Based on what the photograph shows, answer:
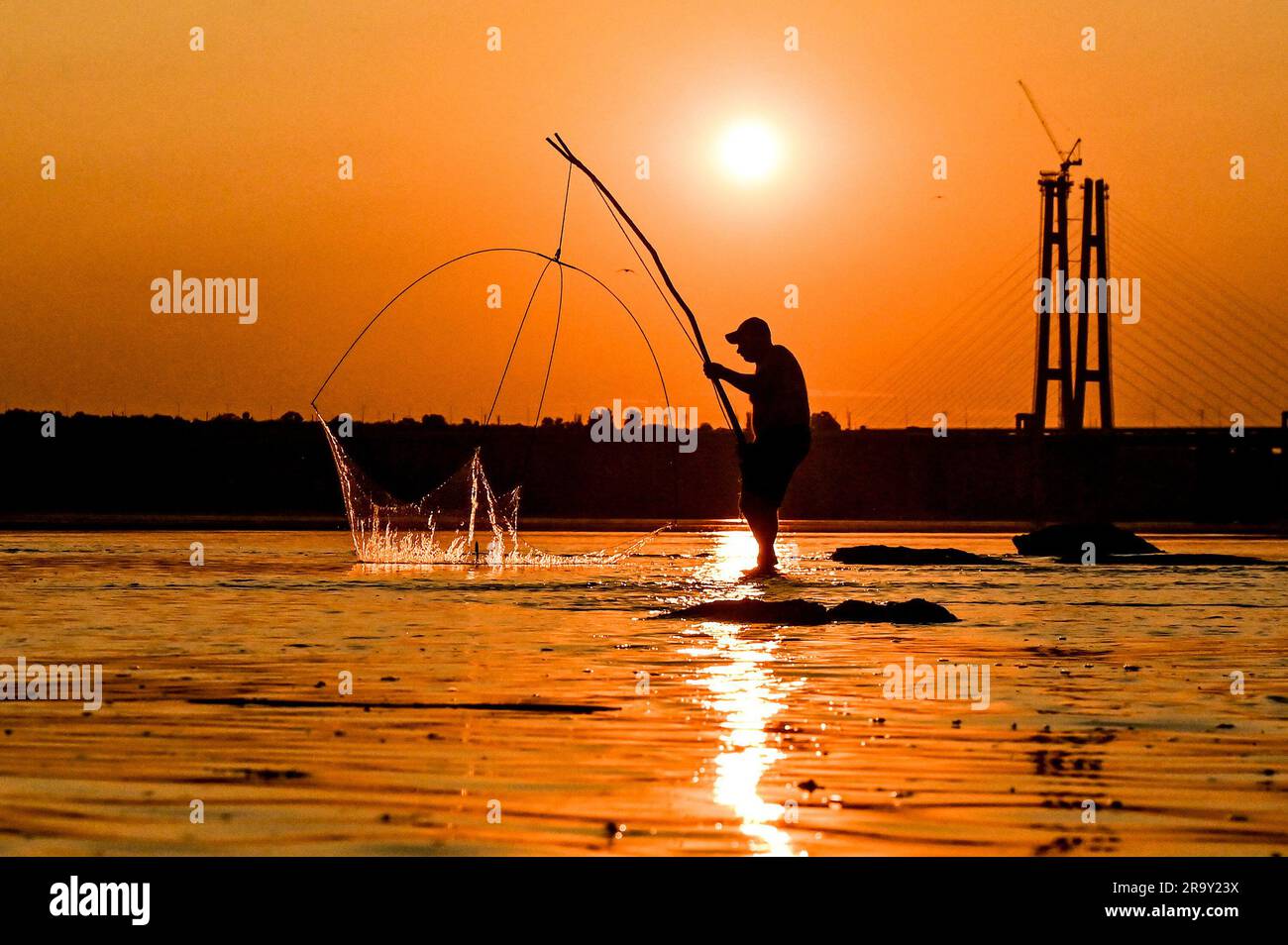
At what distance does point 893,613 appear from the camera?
59.3 ft

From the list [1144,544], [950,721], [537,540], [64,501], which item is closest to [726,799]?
[950,721]

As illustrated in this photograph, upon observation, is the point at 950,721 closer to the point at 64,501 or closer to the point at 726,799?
the point at 726,799

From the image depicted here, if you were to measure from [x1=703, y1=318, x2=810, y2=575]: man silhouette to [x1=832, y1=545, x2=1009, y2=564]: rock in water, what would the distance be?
801cm

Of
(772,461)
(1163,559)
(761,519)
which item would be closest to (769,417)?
(772,461)

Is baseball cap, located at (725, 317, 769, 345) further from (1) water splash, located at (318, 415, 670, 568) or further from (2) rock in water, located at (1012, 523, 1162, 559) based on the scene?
(2) rock in water, located at (1012, 523, 1162, 559)

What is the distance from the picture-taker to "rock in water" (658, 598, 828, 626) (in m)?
17.5

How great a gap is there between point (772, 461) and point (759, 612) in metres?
5.97

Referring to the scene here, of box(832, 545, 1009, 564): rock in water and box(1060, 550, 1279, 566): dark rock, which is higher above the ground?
box(832, 545, 1009, 564): rock in water

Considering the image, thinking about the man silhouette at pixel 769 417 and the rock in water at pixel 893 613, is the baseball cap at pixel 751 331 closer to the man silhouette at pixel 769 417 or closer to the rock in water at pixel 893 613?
the man silhouette at pixel 769 417

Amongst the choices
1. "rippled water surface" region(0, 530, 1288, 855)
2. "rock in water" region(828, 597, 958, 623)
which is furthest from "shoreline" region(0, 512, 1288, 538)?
"rock in water" region(828, 597, 958, 623)

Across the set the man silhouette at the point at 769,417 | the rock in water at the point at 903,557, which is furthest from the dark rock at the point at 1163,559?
the man silhouette at the point at 769,417

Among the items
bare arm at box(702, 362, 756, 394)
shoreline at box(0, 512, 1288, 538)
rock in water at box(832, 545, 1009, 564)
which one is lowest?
shoreline at box(0, 512, 1288, 538)
